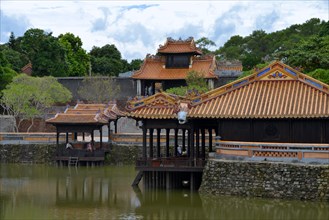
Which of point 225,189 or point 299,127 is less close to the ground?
point 299,127

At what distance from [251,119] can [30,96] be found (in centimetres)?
2782

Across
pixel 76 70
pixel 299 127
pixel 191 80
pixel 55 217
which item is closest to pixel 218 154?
pixel 299 127

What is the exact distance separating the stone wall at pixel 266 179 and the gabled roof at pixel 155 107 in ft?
10.2

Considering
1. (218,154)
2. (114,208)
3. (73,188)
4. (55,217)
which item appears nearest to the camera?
(55,217)

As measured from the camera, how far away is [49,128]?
54.8m

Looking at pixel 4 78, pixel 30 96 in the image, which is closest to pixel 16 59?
pixel 4 78

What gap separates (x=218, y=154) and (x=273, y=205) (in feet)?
13.2

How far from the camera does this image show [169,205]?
26766mm

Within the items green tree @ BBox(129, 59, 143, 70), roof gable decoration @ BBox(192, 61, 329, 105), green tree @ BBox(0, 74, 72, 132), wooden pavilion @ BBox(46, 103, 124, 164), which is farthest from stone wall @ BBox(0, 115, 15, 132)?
green tree @ BBox(129, 59, 143, 70)

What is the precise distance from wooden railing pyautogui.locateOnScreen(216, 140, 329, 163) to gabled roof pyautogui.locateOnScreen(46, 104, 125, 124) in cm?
1628

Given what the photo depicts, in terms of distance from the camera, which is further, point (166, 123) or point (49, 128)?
point (49, 128)

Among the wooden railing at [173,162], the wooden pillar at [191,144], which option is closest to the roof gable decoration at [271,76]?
the wooden pillar at [191,144]

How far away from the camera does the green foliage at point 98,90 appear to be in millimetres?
60094

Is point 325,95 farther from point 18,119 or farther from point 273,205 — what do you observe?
point 18,119
